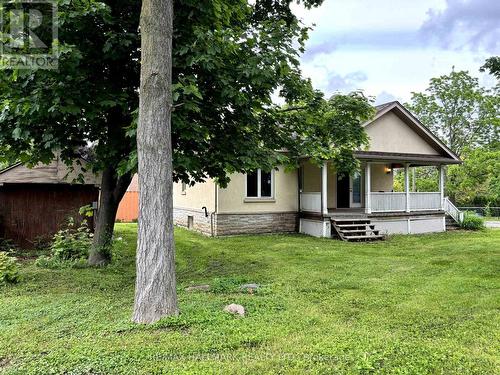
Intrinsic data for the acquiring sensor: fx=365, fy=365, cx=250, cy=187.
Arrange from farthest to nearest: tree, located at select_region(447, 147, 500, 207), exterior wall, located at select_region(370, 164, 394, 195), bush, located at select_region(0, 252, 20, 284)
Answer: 1. tree, located at select_region(447, 147, 500, 207)
2. exterior wall, located at select_region(370, 164, 394, 195)
3. bush, located at select_region(0, 252, 20, 284)

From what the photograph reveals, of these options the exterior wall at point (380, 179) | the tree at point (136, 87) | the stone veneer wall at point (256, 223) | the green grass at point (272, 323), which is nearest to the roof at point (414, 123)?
the exterior wall at point (380, 179)

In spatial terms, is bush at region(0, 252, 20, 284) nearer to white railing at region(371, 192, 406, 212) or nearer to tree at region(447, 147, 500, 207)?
white railing at region(371, 192, 406, 212)

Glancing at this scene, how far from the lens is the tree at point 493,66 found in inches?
323

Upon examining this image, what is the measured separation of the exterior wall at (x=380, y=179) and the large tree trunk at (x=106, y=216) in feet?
41.3

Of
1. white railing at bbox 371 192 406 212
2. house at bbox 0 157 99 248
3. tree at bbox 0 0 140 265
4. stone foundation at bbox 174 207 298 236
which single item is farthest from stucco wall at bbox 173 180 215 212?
tree at bbox 0 0 140 265

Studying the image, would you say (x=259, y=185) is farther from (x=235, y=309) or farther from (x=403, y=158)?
(x=235, y=309)

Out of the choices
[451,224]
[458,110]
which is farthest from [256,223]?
[458,110]

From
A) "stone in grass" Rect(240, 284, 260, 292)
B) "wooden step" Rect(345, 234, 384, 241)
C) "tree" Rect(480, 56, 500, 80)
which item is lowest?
"wooden step" Rect(345, 234, 384, 241)

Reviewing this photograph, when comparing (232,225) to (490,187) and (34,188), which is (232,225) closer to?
(34,188)

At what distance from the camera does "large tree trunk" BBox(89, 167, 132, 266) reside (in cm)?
844

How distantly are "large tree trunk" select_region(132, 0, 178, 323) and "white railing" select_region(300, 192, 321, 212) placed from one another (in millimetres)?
10217

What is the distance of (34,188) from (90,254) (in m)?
3.81

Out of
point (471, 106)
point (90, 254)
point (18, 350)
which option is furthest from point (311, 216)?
point (471, 106)

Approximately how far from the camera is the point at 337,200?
16500 mm
